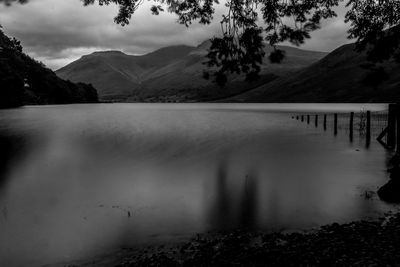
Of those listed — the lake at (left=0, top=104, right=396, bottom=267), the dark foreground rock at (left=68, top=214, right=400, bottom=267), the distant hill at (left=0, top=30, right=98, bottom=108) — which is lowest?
the lake at (left=0, top=104, right=396, bottom=267)

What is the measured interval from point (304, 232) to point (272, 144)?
2966 cm

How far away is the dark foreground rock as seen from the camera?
8711mm

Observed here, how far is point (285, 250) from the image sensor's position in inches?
380

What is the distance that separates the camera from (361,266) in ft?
26.5

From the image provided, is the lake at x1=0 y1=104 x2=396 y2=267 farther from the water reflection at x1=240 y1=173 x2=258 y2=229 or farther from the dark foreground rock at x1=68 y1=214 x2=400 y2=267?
the dark foreground rock at x1=68 y1=214 x2=400 y2=267

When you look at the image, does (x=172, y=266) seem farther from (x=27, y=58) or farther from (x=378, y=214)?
(x=27, y=58)

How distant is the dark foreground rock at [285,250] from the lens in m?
8.71

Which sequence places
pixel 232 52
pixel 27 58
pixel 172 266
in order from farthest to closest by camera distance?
1. pixel 27 58
2. pixel 232 52
3. pixel 172 266

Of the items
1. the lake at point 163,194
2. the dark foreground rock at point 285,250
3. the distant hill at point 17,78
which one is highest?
the distant hill at point 17,78

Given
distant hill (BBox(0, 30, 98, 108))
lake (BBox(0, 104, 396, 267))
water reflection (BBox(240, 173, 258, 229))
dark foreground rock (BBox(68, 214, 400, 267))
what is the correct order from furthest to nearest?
distant hill (BBox(0, 30, 98, 108)), water reflection (BBox(240, 173, 258, 229)), lake (BBox(0, 104, 396, 267)), dark foreground rock (BBox(68, 214, 400, 267))

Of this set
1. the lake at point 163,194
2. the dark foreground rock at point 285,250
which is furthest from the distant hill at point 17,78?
the dark foreground rock at point 285,250

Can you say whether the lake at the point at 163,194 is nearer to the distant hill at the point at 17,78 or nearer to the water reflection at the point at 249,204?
the water reflection at the point at 249,204

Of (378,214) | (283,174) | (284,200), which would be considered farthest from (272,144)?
(378,214)

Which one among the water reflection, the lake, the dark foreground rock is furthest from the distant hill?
the dark foreground rock
